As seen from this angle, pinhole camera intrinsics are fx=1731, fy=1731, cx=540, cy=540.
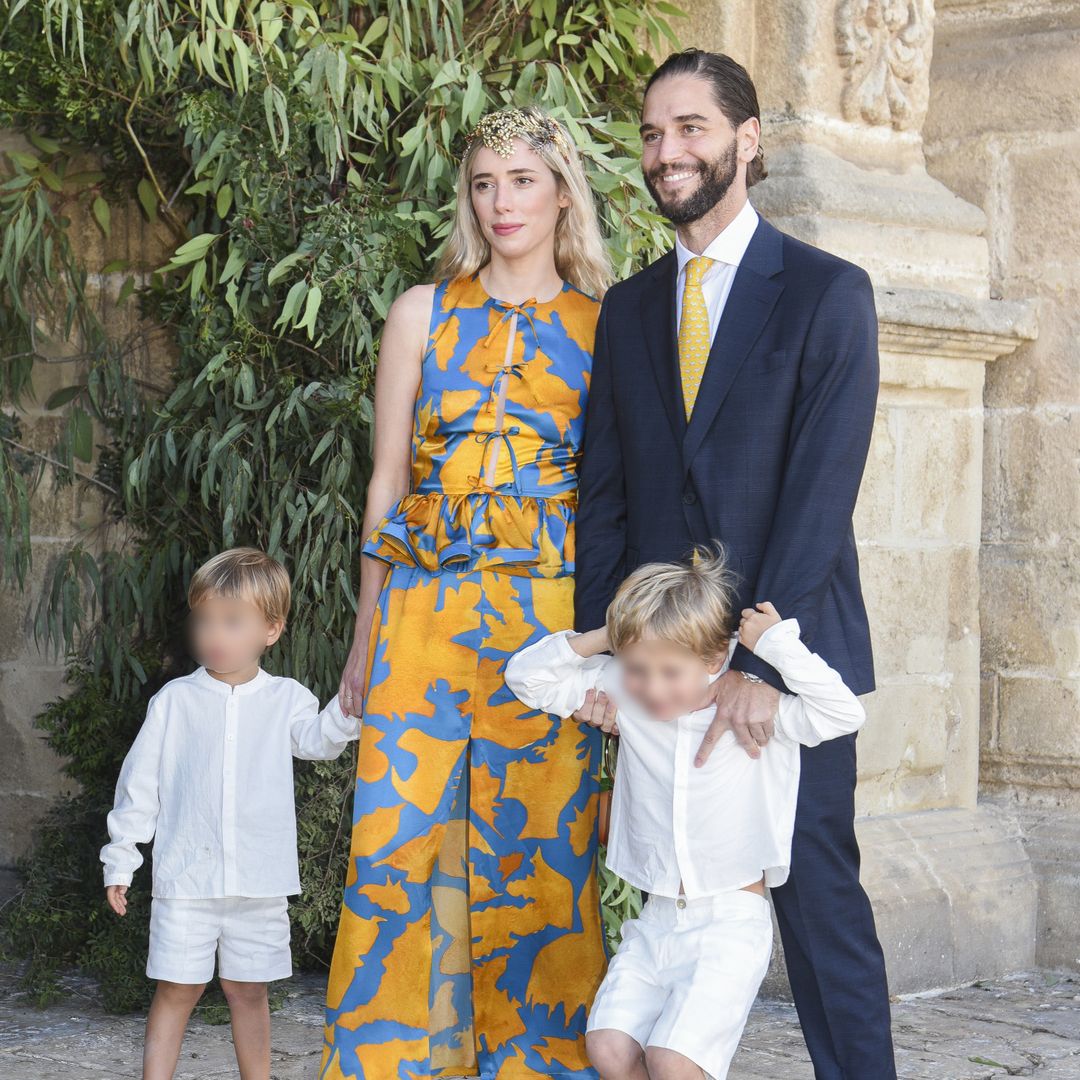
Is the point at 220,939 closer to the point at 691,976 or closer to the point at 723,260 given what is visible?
the point at 691,976

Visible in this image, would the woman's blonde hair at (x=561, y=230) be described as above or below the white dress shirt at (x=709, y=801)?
above

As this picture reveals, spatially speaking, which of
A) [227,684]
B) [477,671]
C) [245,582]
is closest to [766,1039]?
[477,671]

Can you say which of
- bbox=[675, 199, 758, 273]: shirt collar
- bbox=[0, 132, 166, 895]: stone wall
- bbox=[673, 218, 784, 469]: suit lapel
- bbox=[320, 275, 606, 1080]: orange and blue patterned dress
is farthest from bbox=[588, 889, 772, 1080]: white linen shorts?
bbox=[0, 132, 166, 895]: stone wall

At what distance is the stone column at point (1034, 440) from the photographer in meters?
4.50

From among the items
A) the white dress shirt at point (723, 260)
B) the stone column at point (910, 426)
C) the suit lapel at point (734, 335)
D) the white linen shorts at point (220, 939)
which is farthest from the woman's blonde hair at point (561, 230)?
the white linen shorts at point (220, 939)

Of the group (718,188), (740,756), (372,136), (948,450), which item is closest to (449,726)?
(740,756)

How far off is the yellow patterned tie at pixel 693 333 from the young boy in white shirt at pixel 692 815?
291 mm

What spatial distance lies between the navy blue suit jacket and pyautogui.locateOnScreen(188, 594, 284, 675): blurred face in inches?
24.2

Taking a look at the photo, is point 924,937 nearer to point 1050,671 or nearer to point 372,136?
point 1050,671

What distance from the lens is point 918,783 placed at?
14.4 ft

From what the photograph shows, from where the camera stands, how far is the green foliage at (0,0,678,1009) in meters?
3.78

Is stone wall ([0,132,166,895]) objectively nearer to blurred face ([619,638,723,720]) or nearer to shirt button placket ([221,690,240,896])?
shirt button placket ([221,690,240,896])

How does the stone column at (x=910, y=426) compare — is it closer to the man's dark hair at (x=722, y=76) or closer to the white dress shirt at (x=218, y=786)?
the man's dark hair at (x=722, y=76)

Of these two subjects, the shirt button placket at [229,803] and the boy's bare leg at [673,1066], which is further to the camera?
the shirt button placket at [229,803]
